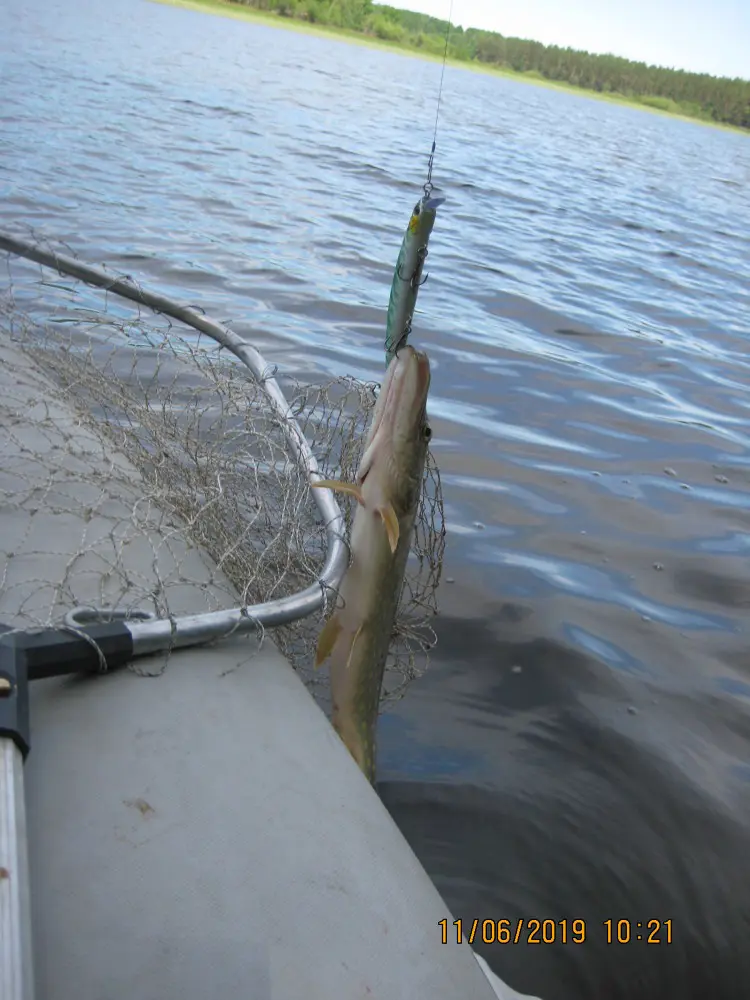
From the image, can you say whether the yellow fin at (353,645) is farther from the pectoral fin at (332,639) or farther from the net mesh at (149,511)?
the net mesh at (149,511)

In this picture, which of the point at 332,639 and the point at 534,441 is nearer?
the point at 332,639

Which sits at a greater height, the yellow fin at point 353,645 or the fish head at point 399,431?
the fish head at point 399,431

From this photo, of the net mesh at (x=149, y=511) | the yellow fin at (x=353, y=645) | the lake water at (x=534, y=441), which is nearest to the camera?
the net mesh at (x=149, y=511)

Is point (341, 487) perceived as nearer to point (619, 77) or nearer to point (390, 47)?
point (390, 47)

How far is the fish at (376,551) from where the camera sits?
254 centimetres

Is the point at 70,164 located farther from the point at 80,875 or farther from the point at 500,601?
the point at 80,875

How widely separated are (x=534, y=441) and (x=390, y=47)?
55852 mm

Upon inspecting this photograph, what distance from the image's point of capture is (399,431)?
2.58m

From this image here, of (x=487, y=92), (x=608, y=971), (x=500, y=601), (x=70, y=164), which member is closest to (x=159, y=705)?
(x=608, y=971)
